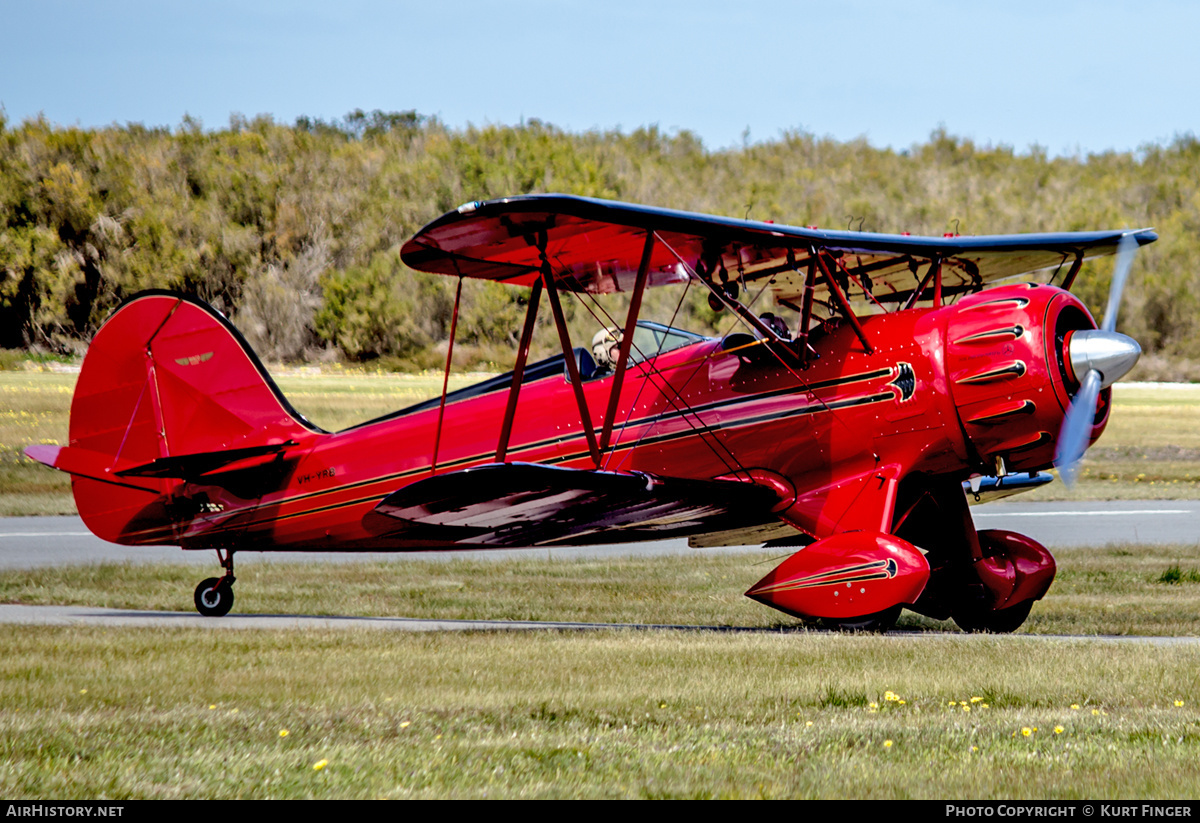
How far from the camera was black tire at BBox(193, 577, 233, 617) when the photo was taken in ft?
37.7

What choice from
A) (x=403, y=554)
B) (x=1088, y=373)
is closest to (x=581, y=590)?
(x=403, y=554)

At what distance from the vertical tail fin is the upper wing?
276 centimetres

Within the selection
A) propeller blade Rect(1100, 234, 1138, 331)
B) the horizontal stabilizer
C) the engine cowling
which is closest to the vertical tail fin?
the horizontal stabilizer

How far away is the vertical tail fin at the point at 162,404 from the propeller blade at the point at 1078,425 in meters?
6.55

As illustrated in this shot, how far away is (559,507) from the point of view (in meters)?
8.98

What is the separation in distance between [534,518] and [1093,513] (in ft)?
43.4

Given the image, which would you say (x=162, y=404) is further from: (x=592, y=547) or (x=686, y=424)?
(x=592, y=547)


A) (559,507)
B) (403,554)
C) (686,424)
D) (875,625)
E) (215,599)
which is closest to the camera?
(559,507)

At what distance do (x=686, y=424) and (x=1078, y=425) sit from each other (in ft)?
9.47

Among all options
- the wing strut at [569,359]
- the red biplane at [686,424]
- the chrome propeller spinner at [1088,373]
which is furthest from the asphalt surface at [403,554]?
the wing strut at [569,359]

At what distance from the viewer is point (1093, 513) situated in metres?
19.6

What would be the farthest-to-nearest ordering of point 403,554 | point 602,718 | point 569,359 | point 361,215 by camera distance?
point 361,215
point 403,554
point 569,359
point 602,718

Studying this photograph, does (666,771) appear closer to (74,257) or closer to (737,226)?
(737,226)

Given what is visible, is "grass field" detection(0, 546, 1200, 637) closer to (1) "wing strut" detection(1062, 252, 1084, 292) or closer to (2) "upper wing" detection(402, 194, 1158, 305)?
(1) "wing strut" detection(1062, 252, 1084, 292)
